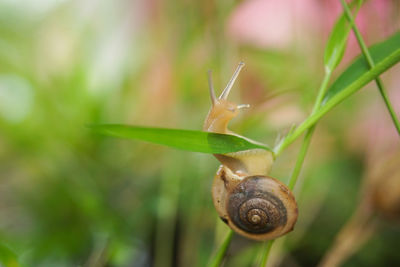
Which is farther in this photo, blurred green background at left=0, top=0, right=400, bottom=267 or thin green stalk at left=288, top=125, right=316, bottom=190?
blurred green background at left=0, top=0, right=400, bottom=267

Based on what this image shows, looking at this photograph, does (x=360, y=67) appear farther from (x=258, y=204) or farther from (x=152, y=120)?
(x=152, y=120)

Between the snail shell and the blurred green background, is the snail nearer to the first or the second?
the snail shell

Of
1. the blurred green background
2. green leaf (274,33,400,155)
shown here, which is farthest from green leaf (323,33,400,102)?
the blurred green background

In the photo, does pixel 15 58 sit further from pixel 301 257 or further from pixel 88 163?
pixel 301 257

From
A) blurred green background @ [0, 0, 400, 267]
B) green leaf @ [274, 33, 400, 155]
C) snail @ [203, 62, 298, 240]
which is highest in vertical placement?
green leaf @ [274, 33, 400, 155]

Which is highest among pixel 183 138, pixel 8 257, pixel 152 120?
pixel 183 138

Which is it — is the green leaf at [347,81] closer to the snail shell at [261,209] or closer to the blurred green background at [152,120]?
the snail shell at [261,209]

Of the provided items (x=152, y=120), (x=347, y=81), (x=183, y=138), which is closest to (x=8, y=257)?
(x=183, y=138)
